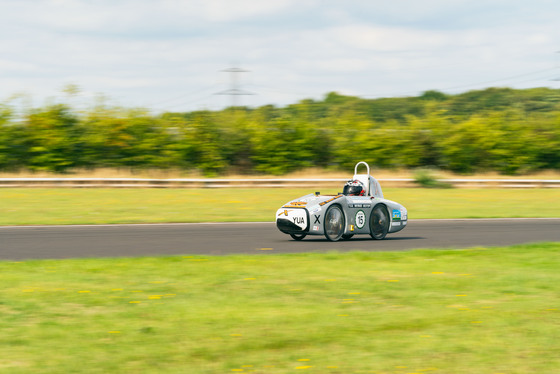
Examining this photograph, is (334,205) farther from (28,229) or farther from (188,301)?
(28,229)

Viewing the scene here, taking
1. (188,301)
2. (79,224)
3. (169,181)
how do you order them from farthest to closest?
1. (169,181)
2. (79,224)
3. (188,301)

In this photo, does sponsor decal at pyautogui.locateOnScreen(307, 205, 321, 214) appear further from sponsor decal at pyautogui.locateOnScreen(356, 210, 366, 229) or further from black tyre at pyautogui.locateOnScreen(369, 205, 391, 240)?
black tyre at pyautogui.locateOnScreen(369, 205, 391, 240)

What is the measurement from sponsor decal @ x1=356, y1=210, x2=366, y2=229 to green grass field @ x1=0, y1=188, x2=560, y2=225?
20.2ft

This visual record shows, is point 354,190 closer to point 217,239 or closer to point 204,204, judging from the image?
point 217,239

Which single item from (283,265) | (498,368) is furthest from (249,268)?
(498,368)

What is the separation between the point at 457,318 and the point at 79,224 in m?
13.4

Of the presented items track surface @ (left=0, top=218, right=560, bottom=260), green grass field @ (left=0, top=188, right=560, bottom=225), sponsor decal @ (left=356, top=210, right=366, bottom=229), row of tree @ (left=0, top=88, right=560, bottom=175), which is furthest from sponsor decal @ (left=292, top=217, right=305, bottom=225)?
row of tree @ (left=0, top=88, right=560, bottom=175)

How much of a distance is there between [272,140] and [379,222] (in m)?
24.5

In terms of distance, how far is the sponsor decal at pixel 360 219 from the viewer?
13.7 metres

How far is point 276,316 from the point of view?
6977 mm

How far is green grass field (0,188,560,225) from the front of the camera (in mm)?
20078

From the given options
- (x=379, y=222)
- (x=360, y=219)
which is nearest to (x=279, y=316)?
(x=360, y=219)

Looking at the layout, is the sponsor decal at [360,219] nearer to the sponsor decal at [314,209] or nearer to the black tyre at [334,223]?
the black tyre at [334,223]

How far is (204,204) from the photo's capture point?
2406 centimetres
